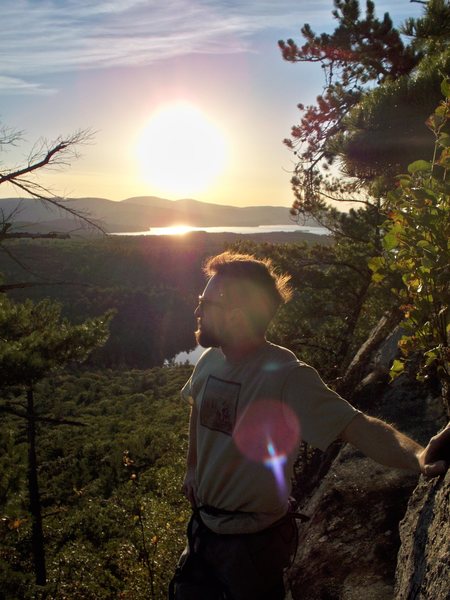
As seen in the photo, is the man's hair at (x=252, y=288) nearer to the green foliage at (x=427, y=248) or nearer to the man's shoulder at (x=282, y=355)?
the man's shoulder at (x=282, y=355)

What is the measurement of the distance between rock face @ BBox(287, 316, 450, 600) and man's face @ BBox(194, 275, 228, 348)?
1.07 meters

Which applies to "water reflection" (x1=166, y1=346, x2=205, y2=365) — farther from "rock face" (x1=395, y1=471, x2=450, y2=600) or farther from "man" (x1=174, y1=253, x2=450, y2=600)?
"rock face" (x1=395, y1=471, x2=450, y2=600)

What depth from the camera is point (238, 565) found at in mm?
2094

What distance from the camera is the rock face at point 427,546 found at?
1459mm

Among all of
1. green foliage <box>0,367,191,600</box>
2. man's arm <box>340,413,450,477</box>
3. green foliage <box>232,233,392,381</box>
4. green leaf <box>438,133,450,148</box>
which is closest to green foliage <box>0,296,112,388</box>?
green foliage <box>0,367,191,600</box>

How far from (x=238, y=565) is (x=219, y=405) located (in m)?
0.69

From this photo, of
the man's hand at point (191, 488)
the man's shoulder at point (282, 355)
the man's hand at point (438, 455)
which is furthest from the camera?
the man's hand at point (191, 488)

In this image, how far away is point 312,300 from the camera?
1255 centimetres

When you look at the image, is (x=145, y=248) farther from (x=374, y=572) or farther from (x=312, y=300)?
(x=374, y=572)

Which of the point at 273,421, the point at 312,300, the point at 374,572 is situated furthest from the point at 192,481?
the point at 312,300

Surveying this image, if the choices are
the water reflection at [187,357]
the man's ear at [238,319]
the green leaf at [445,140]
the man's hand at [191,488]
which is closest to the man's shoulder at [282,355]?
the man's ear at [238,319]

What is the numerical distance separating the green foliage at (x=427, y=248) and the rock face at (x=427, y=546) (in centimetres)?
48

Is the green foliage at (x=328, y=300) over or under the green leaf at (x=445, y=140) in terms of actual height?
under

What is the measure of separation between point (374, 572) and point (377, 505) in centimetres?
58
